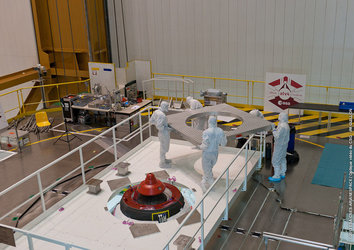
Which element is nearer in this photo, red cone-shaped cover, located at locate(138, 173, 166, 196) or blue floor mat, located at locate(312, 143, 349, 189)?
red cone-shaped cover, located at locate(138, 173, 166, 196)

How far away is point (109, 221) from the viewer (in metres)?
8.35

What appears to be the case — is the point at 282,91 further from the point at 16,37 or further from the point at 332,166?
the point at 16,37

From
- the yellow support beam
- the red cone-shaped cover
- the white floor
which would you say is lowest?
the white floor

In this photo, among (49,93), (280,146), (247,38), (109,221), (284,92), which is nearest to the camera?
(109,221)

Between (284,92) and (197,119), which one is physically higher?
(284,92)

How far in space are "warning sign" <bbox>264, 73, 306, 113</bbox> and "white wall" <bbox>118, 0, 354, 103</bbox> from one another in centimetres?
117

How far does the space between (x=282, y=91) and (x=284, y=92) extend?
8 cm

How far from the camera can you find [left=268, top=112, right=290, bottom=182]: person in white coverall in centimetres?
1052

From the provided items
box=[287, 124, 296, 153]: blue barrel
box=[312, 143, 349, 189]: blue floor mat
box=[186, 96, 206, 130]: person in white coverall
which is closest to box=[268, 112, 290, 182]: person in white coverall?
box=[312, 143, 349, 189]: blue floor mat

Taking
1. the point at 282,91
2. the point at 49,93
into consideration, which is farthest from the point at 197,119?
the point at 49,93

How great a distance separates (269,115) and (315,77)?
2.17 metres

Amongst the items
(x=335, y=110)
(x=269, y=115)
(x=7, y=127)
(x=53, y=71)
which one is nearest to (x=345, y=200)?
(x=335, y=110)

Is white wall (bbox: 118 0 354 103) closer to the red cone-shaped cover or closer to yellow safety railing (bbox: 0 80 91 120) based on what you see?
yellow safety railing (bbox: 0 80 91 120)

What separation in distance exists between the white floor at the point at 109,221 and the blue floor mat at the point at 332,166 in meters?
1.94
